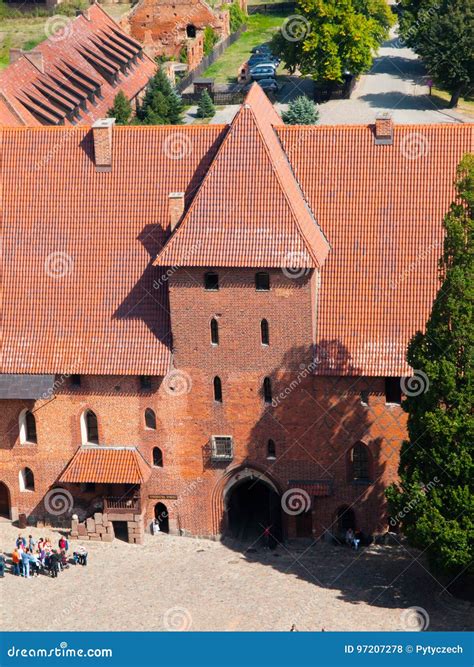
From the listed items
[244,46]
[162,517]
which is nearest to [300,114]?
[244,46]

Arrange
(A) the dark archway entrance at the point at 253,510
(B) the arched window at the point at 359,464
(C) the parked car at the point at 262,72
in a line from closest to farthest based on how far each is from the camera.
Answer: (B) the arched window at the point at 359,464
(A) the dark archway entrance at the point at 253,510
(C) the parked car at the point at 262,72

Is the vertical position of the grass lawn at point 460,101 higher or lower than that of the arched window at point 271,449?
lower

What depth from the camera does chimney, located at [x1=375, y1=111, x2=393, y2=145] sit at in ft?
222

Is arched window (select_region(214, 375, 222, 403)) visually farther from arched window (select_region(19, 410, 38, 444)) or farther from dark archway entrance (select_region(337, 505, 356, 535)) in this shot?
arched window (select_region(19, 410, 38, 444))

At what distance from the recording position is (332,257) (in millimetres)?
67562

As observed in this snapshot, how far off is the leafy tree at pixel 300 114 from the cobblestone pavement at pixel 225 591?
40791 mm

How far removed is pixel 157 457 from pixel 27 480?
583 centimetres

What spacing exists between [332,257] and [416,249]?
3392 mm

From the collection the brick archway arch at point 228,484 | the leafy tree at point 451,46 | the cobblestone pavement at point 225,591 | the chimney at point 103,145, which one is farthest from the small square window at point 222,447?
the leafy tree at point 451,46

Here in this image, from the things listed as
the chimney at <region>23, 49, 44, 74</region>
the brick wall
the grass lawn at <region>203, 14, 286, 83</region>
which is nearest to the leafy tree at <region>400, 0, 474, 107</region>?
the grass lawn at <region>203, 14, 286, 83</region>

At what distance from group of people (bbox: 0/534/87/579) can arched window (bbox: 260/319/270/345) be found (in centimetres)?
1106

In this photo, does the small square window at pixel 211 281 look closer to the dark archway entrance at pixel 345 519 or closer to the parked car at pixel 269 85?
the dark archway entrance at pixel 345 519

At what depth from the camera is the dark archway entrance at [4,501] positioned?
70438 mm

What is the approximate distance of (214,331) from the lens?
6625cm
